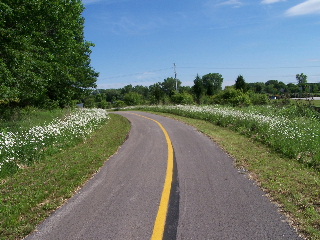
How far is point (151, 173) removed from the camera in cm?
746

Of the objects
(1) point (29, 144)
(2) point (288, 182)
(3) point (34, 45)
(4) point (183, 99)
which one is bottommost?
(2) point (288, 182)

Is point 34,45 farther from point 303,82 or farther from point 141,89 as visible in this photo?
point 141,89

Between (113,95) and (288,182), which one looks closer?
(288,182)

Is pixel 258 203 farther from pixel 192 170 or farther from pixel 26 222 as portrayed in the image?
pixel 26 222

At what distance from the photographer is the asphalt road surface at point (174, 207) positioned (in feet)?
13.7

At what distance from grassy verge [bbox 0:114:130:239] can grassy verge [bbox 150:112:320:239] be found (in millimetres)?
4006

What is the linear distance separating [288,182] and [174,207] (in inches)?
110

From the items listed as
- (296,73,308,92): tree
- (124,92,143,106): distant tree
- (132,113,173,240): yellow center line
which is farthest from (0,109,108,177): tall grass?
(124,92,143,106): distant tree

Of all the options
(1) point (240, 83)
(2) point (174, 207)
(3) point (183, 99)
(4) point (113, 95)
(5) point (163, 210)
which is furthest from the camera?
(4) point (113, 95)

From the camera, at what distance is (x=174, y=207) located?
200 inches

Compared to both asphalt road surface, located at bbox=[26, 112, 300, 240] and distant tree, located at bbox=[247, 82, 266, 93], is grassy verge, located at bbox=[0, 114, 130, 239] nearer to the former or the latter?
asphalt road surface, located at bbox=[26, 112, 300, 240]

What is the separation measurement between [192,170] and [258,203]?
8.58ft

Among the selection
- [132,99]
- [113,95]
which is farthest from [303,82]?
[113,95]

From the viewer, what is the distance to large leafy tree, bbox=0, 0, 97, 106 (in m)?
13.4
